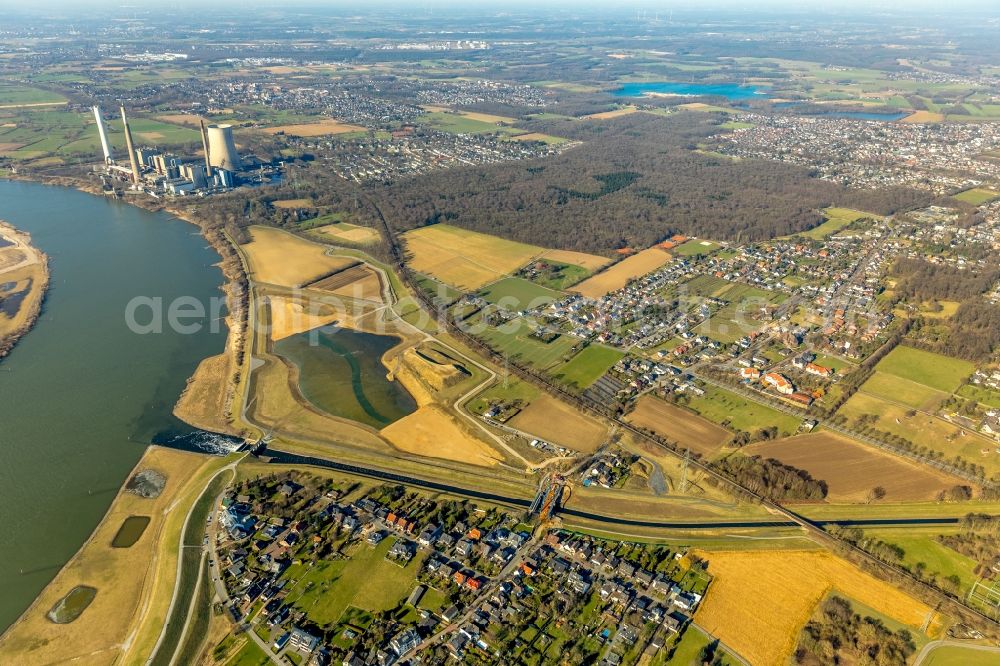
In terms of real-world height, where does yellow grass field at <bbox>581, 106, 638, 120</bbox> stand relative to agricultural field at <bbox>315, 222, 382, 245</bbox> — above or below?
above

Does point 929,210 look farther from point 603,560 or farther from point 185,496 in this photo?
point 185,496

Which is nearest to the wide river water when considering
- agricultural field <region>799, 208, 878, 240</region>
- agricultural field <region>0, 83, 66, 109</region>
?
agricultural field <region>799, 208, 878, 240</region>

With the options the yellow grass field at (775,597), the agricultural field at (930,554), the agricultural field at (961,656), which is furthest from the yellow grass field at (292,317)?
the agricultural field at (961,656)

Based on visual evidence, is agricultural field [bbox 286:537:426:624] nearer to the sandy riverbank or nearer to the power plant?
the sandy riverbank

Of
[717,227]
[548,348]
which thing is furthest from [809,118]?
[548,348]

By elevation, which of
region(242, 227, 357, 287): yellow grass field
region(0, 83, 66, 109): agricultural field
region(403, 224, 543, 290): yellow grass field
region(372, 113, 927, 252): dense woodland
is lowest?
region(403, 224, 543, 290): yellow grass field

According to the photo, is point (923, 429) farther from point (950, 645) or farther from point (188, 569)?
point (188, 569)

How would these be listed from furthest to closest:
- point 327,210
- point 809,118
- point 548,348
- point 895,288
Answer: point 809,118 → point 327,210 → point 895,288 → point 548,348
